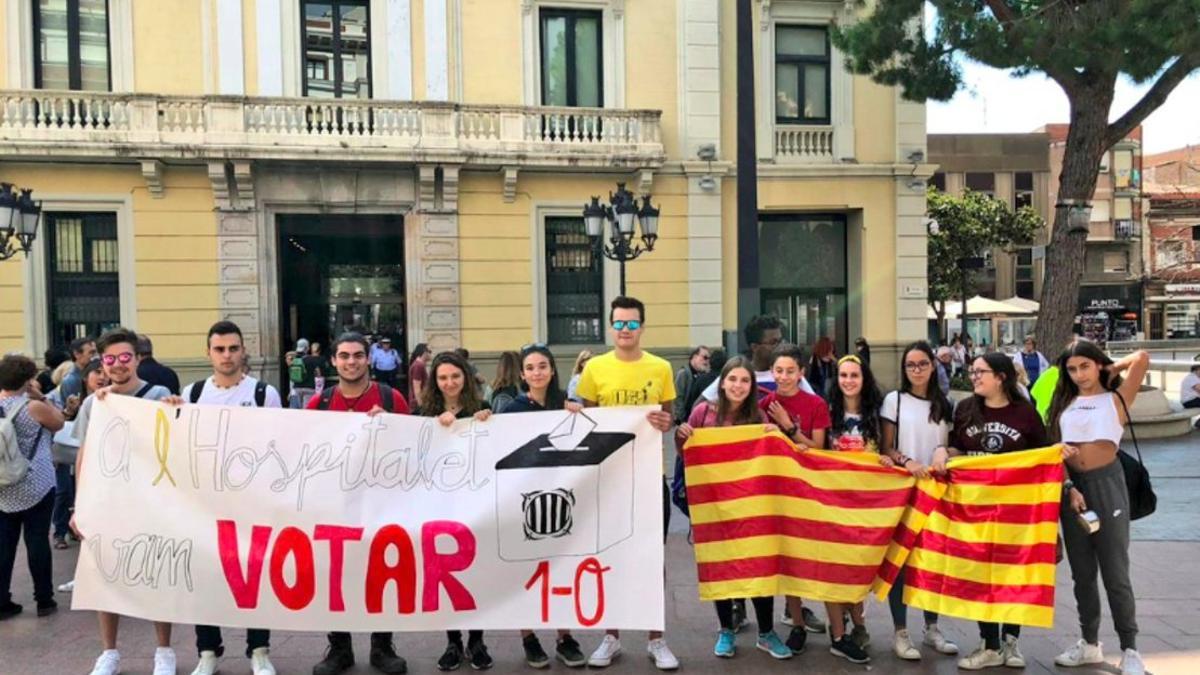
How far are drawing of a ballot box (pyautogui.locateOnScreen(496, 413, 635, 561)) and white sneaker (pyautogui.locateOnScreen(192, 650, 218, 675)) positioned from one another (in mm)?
1747

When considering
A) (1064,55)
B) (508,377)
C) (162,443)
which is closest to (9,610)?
(162,443)

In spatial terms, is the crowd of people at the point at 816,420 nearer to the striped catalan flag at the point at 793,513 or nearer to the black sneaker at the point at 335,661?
the black sneaker at the point at 335,661

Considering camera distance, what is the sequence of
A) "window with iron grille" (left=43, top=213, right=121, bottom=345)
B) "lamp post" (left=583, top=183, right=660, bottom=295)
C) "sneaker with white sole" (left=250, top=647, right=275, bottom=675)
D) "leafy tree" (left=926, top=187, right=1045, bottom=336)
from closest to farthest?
"sneaker with white sole" (left=250, top=647, right=275, bottom=675)
"lamp post" (left=583, top=183, right=660, bottom=295)
"window with iron grille" (left=43, top=213, right=121, bottom=345)
"leafy tree" (left=926, top=187, right=1045, bottom=336)

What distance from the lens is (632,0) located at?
1659 centimetres

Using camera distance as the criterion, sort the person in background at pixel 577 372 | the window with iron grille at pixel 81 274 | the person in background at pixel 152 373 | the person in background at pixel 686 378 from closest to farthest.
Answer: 1. the person in background at pixel 577 372
2. the person in background at pixel 152 373
3. the person in background at pixel 686 378
4. the window with iron grille at pixel 81 274

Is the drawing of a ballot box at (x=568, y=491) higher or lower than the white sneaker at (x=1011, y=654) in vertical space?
higher

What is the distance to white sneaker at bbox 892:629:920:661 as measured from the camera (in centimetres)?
456

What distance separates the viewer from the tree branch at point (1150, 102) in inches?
440

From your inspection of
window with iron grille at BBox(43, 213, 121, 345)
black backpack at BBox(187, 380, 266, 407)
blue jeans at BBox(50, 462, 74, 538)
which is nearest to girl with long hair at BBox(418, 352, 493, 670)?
black backpack at BBox(187, 380, 266, 407)

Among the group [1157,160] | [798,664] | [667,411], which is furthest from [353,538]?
[1157,160]

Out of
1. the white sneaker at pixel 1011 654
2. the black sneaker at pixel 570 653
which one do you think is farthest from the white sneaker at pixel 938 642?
the black sneaker at pixel 570 653

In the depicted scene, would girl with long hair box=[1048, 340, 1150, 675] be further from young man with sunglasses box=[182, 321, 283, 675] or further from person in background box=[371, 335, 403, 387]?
person in background box=[371, 335, 403, 387]

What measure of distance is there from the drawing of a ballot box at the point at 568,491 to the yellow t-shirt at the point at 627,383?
0.34m

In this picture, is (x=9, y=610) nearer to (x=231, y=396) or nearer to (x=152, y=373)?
(x=231, y=396)
